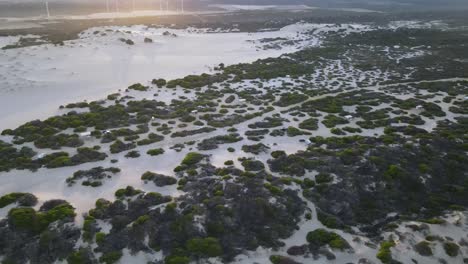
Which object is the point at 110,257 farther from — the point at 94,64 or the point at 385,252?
the point at 94,64

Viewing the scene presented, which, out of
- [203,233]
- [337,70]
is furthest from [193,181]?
[337,70]

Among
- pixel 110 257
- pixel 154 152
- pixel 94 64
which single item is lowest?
pixel 110 257

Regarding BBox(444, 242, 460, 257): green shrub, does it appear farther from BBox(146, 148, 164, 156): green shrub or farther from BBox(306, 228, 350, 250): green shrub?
BBox(146, 148, 164, 156): green shrub

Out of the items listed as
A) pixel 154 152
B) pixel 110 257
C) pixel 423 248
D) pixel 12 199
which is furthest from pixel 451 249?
pixel 12 199

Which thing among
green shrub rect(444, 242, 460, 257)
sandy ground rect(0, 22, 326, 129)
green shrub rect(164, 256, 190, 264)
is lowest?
green shrub rect(444, 242, 460, 257)

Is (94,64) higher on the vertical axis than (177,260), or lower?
higher

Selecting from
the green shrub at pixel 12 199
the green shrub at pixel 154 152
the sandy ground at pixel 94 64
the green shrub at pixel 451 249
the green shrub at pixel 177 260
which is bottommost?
the green shrub at pixel 451 249

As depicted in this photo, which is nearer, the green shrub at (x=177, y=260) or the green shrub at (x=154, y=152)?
the green shrub at (x=177, y=260)

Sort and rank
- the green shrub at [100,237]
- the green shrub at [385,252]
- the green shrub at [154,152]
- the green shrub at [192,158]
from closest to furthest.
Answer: the green shrub at [385,252] → the green shrub at [100,237] → the green shrub at [192,158] → the green shrub at [154,152]

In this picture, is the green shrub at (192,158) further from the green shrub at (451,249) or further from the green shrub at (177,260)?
the green shrub at (451,249)

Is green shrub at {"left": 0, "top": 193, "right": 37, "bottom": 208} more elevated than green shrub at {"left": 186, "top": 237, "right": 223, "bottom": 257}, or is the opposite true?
green shrub at {"left": 0, "top": 193, "right": 37, "bottom": 208}

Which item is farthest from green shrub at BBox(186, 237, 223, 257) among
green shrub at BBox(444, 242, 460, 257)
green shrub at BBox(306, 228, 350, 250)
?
green shrub at BBox(444, 242, 460, 257)

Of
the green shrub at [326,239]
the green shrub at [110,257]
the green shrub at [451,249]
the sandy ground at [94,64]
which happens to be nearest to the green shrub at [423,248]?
the green shrub at [451,249]

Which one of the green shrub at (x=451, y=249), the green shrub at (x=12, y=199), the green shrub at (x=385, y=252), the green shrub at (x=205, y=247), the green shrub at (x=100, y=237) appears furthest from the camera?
the green shrub at (x=12, y=199)
